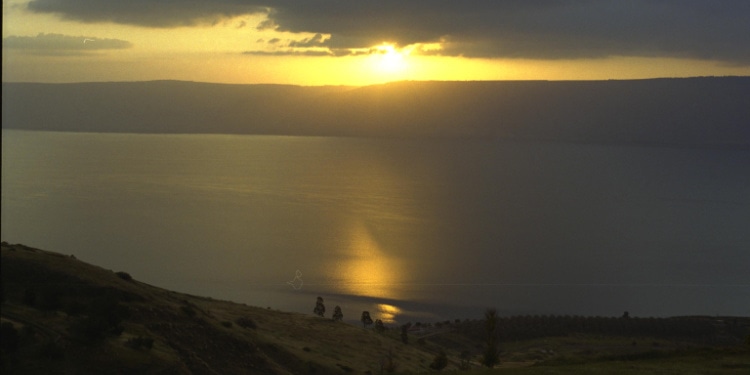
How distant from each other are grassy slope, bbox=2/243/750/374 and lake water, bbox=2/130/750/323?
588 inches

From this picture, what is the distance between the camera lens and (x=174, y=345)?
13273 millimetres

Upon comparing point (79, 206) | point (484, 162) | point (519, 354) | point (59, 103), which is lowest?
point (519, 354)

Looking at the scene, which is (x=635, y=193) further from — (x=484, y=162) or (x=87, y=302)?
(x=87, y=302)

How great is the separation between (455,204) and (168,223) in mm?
28114

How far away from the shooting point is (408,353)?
2022 centimetres

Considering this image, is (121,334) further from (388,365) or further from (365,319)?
(365,319)

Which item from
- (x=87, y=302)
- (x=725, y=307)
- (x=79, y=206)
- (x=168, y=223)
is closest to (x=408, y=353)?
(x=87, y=302)

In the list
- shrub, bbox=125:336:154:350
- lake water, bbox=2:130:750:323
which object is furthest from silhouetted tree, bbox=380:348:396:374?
lake water, bbox=2:130:750:323

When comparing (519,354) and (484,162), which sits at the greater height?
(484,162)

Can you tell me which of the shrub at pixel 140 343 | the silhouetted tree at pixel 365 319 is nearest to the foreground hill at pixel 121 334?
the shrub at pixel 140 343

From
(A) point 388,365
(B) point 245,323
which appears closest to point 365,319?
(B) point 245,323

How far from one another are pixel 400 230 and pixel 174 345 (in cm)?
4318

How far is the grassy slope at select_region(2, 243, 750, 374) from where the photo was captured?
11281 mm

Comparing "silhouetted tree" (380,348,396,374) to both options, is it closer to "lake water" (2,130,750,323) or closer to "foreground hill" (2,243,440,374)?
"foreground hill" (2,243,440,374)
